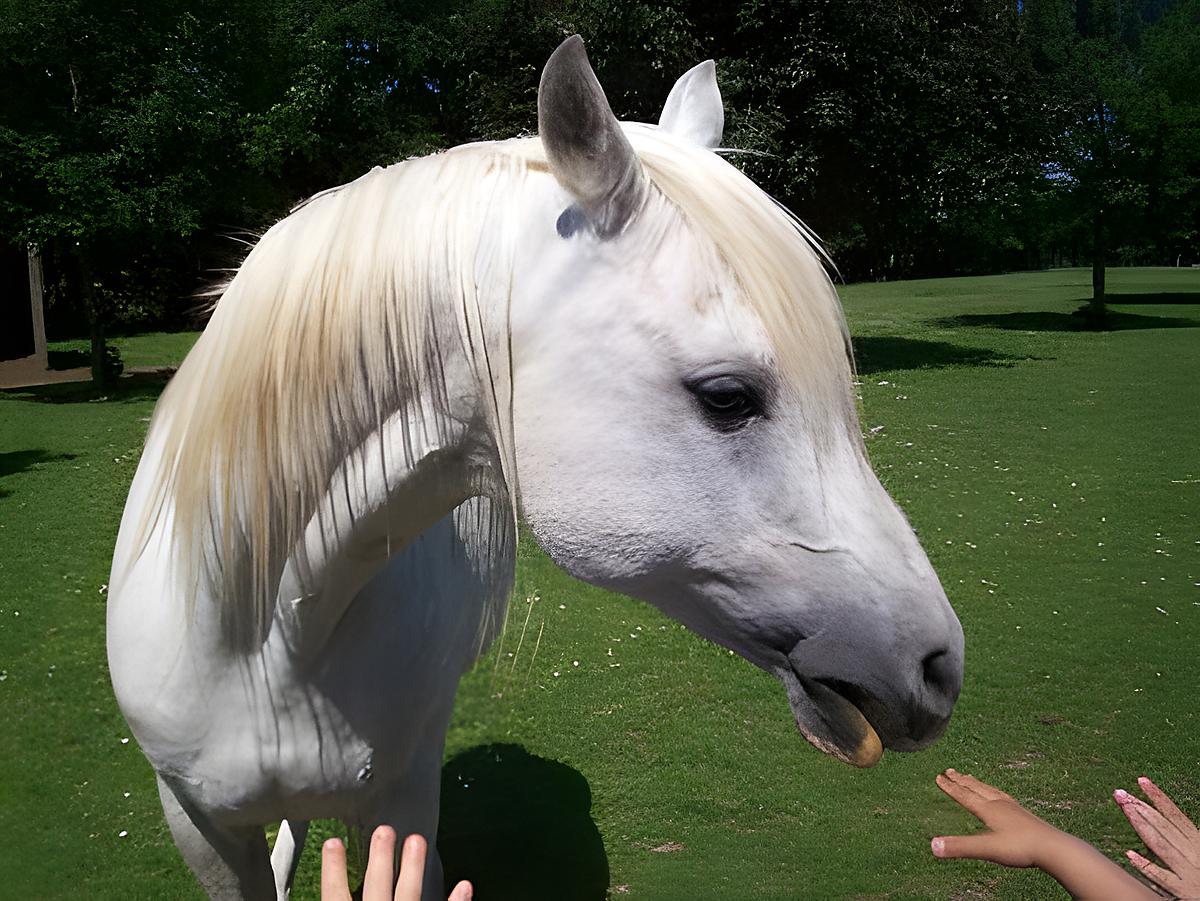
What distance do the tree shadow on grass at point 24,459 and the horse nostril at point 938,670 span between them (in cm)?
639

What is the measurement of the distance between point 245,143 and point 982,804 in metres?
7.59

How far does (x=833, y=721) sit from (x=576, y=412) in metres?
0.38

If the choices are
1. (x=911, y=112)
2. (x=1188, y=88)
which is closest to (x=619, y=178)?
(x=911, y=112)

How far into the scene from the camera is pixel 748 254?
0.83 m

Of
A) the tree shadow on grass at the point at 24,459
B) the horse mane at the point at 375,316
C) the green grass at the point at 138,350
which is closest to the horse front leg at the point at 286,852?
the horse mane at the point at 375,316

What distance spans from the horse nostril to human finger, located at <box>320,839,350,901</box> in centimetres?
55

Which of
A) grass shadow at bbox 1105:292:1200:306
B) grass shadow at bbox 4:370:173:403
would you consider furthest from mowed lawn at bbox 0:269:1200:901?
grass shadow at bbox 1105:292:1200:306

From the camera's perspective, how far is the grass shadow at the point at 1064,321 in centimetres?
1218

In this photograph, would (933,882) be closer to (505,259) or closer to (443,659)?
(443,659)

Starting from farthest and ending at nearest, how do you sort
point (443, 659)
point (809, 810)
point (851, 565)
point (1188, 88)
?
point (1188, 88)
point (809, 810)
point (443, 659)
point (851, 565)

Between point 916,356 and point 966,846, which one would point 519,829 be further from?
point 916,356

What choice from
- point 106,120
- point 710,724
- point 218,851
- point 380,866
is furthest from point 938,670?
point 106,120

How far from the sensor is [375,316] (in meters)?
0.88

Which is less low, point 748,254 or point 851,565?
point 748,254
